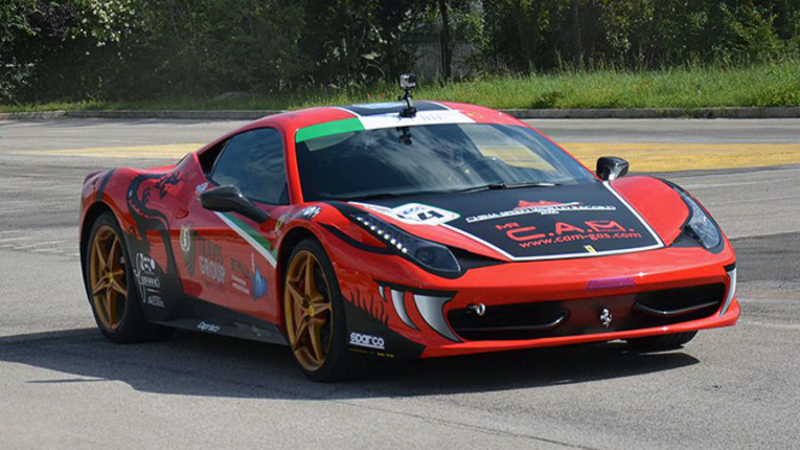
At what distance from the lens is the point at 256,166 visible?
7.58 m

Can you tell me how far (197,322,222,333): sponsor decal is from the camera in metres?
7.48

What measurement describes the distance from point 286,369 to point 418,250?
123 cm

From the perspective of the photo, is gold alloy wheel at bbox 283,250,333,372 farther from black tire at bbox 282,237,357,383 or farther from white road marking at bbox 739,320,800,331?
white road marking at bbox 739,320,800,331

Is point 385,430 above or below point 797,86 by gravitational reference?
above

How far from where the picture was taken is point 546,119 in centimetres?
3047

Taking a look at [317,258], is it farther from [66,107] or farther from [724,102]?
[66,107]

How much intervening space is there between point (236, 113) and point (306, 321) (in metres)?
32.9

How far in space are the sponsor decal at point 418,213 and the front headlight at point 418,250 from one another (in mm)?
133

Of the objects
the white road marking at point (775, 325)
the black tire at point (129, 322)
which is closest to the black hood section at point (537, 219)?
the white road marking at point (775, 325)

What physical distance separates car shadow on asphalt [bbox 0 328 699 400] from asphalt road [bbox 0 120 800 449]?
0.01 m

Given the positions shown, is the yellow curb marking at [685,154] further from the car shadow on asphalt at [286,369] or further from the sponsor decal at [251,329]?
the sponsor decal at [251,329]

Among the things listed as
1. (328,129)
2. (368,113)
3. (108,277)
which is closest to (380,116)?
(368,113)

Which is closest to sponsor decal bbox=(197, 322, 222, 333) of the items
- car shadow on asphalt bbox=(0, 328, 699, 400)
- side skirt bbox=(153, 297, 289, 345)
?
side skirt bbox=(153, 297, 289, 345)

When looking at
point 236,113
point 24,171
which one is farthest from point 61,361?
point 236,113
